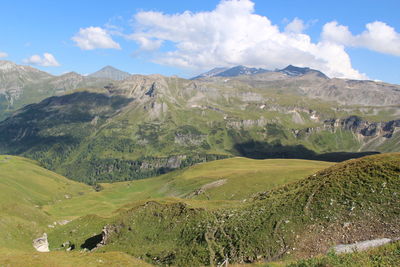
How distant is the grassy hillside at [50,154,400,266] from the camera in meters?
34.5

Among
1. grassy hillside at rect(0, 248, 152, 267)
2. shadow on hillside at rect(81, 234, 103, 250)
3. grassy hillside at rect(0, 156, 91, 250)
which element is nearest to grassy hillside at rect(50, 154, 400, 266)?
grassy hillside at rect(0, 248, 152, 267)

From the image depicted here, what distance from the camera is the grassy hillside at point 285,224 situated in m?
34.5

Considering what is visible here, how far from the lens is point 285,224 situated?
3875 cm

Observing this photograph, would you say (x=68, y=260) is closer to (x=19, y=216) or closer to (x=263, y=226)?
(x=263, y=226)

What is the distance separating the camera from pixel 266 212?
43.6m

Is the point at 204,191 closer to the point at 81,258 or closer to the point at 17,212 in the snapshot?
the point at 17,212

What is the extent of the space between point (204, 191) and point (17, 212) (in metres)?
70.0

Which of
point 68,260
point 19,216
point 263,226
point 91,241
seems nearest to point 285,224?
point 263,226

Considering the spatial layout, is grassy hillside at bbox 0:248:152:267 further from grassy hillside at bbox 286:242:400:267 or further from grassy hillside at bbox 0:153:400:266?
grassy hillside at bbox 286:242:400:267

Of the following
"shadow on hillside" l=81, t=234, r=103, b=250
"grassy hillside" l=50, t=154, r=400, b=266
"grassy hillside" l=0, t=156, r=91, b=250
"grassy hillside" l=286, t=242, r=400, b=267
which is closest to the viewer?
"grassy hillside" l=286, t=242, r=400, b=267

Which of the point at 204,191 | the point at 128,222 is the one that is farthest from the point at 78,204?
the point at 128,222

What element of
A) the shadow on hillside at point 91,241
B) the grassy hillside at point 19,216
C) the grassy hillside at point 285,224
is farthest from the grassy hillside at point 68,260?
the grassy hillside at point 19,216

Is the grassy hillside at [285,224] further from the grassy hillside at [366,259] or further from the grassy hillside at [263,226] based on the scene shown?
the grassy hillside at [366,259]

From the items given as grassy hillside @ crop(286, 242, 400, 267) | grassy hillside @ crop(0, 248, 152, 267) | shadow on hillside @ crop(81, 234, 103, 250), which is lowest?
shadow on hillside @ crop(81, 234, 103, 250)
